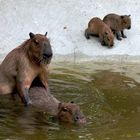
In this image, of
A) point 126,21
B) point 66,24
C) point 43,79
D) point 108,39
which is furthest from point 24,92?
point 126,21

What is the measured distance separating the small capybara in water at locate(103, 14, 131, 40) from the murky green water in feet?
8.69

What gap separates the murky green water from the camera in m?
7.80

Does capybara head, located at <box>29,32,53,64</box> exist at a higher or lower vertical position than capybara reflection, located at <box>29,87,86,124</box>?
higher

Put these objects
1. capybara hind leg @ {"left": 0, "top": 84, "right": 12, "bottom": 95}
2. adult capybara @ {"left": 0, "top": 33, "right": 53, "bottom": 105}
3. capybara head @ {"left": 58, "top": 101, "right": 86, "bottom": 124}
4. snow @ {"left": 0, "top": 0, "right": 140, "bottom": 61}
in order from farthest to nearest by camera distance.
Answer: snow @ {"left": 0, "top": 0, "right": 140, "bottom": 61}
capybara hind leg @ {"left": 0, "top": 84, "right": 12, "bottom": 95}
adult capybara @ {"left": 0, "top": 33, "right": 53, "bottom": 105}
capybara head @ {"left": 58, "top": 101, "right": 86, "bottom": 124}

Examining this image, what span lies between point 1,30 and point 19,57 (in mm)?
5115

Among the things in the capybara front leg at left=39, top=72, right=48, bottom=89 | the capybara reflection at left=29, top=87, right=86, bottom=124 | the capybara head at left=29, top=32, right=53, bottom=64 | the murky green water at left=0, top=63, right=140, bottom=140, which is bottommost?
the murky green water at left=0, top=63, right=140, bottom=140

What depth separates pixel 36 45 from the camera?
9102 millimetres

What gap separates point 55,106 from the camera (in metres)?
8.70

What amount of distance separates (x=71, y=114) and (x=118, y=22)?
7.10 m

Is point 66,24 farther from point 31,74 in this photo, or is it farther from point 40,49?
point 40,49

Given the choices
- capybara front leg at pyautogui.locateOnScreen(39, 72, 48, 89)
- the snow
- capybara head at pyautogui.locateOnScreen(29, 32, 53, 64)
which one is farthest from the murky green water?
the snow

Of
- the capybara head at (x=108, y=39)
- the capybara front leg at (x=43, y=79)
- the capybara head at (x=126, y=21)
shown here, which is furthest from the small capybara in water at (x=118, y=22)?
the capybara front leg at (x=43, y=79)

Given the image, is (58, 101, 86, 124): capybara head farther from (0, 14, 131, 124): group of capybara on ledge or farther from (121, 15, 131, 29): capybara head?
(121, 15, 131, 29): capybara head

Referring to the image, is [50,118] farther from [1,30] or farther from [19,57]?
[1,30]
